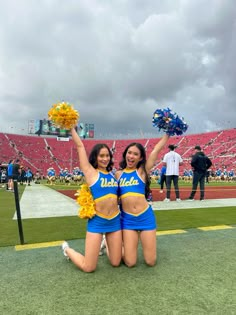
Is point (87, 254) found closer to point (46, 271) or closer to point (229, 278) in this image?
point (46, 271)

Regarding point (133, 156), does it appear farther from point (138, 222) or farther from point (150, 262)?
point (150, 262)

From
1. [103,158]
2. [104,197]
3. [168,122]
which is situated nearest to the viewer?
[104,197]

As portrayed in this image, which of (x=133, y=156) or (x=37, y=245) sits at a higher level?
(x=133, y=156)

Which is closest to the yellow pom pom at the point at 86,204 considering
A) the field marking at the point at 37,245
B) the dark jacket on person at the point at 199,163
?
the field marking at the point at 37,245

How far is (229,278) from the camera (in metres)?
2.93

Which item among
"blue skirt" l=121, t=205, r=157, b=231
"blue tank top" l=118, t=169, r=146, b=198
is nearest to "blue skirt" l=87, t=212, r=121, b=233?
"blue skirt" l=121, t=205, r=157, b=231

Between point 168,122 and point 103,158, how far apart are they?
3.80 feet

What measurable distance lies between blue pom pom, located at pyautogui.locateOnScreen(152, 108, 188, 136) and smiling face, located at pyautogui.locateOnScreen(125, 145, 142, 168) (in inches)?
26.2

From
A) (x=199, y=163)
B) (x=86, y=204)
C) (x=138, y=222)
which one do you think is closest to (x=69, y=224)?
(x=86, y=204)

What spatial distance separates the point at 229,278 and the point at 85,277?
1.49 meters

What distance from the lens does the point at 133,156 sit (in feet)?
11.9

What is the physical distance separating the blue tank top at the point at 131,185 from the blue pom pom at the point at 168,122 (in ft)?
2.86

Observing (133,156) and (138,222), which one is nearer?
(138,222)

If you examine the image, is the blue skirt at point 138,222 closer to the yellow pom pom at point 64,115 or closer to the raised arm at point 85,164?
the raised arm at point 85,164
